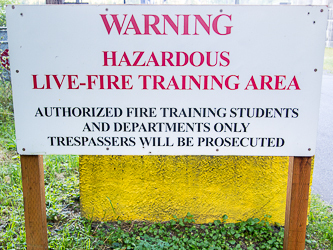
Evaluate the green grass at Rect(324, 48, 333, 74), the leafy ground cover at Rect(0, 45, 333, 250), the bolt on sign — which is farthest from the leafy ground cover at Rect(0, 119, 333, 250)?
the green grass at Rect(324, 48, 333, 74)

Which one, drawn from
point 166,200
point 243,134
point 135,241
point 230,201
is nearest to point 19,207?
point 135,241

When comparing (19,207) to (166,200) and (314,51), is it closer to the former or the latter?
(166,200)

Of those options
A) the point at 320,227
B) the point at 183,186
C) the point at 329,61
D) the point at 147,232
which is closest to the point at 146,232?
the point at 147,232

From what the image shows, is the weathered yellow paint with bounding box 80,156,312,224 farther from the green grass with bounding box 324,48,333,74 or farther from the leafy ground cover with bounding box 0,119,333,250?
the green grass with bounding box 324,48,333,74

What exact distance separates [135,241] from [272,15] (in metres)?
1.92

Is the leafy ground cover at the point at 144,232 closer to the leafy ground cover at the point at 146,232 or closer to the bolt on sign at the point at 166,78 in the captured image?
the leafy ground cover at the point at 146,232

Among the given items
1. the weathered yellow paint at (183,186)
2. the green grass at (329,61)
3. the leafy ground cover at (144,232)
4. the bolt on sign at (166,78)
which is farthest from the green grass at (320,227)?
the green grass at (329,61)

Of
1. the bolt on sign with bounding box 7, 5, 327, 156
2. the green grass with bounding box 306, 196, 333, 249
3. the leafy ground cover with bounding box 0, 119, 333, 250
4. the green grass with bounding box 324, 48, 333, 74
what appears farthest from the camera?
the green grass with bounding box 324, 48, 333, 74

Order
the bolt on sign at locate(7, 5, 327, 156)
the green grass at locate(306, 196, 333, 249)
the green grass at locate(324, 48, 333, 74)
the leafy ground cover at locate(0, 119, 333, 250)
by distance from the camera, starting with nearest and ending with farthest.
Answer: the bolt on sign at locate(7, 5, 327, 156), the leafy ground cover at locate(0, 119, 333, 250), the green grass at locate(306, 196, 333, 249), the green grass at locate(324, 48, 333, 74)

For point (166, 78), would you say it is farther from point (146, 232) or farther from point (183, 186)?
point (146, 232)

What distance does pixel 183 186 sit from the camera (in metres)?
2.75

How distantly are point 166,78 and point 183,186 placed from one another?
113cm

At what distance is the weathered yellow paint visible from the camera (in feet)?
8.89

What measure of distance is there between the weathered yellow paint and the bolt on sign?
2.32ft
